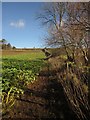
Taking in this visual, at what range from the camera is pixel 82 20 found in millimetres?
13062

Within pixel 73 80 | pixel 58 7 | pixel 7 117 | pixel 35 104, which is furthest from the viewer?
pixel 58 7

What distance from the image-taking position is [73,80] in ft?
20.1

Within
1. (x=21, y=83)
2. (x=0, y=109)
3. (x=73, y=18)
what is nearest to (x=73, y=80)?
(x=0, y=109)

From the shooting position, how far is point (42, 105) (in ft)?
28.6

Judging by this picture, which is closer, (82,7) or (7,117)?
(7,117)

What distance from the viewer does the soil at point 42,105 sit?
7680 mm

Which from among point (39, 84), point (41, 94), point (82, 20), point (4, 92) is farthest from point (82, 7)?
point (4, 92)

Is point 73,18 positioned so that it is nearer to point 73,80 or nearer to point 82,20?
point 82,20

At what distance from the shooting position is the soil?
7.68 metres

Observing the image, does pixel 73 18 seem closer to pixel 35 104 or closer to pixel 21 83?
pixel 21 83

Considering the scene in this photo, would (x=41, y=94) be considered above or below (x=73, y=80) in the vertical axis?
below

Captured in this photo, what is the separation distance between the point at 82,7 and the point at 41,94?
5773 millimetres

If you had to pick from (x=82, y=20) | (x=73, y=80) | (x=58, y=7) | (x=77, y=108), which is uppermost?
(x=58, y=7)

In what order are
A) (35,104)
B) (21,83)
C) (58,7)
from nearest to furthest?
(35,104) → (21,83) → (58,7)
